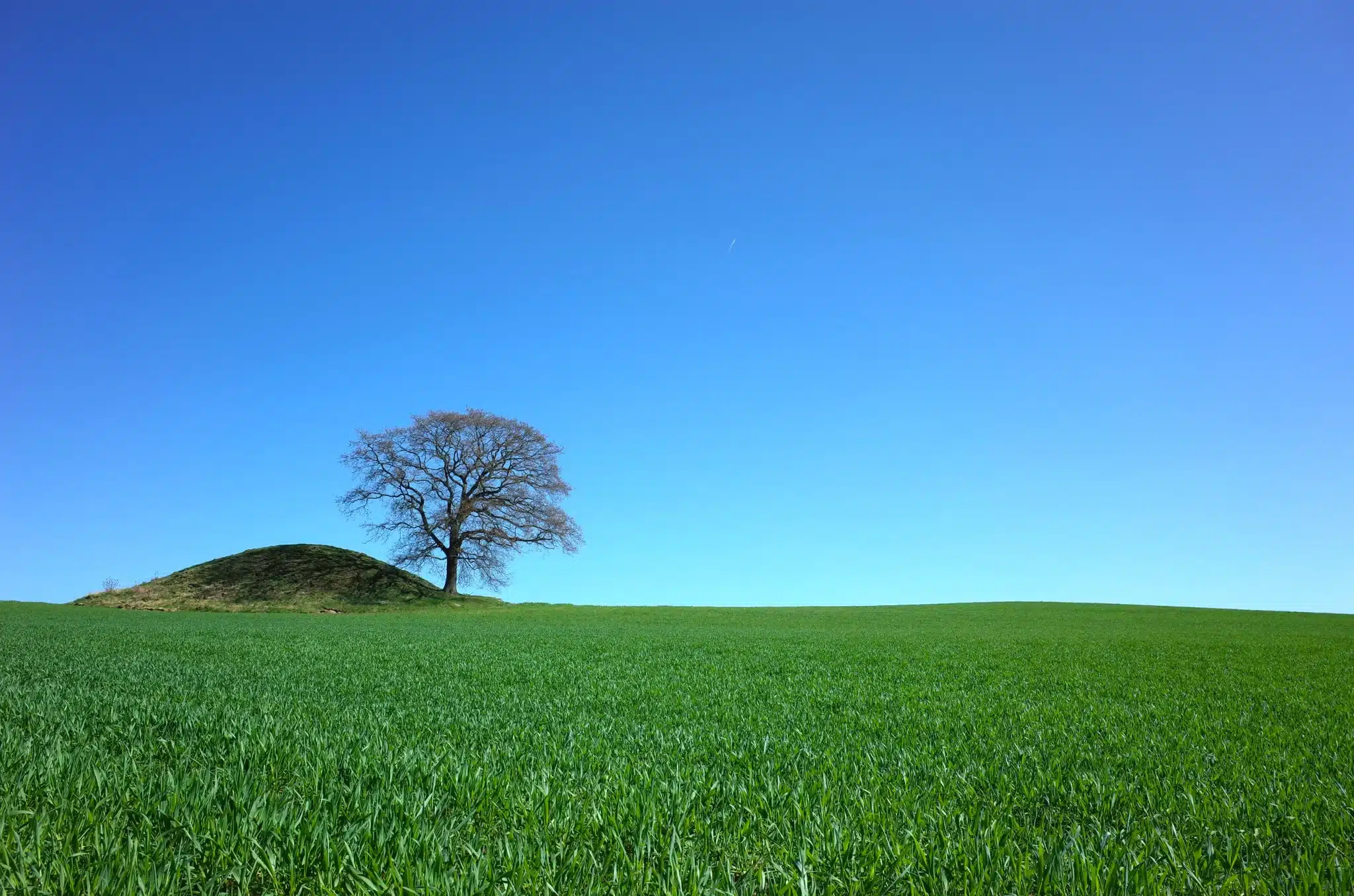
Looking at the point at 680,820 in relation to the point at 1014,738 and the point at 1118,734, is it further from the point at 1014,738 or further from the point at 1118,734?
the point at 1118,734

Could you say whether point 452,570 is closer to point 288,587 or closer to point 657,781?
point 288,587

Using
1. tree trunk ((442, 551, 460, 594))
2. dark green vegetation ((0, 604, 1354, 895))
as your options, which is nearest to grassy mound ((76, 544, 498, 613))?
tree trunk ((442, 551, 460, 594))

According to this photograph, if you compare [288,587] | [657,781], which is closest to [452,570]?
[288,587]

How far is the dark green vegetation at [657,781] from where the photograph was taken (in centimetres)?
331

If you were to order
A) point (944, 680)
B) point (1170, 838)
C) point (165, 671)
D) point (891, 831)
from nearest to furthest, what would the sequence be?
point (891, 831) < point (1170, 838) < point (165, 671) < point (944, 680)

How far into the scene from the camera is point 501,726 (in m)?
6.92

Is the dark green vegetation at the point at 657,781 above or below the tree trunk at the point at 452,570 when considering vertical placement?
below

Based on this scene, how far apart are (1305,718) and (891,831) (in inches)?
360

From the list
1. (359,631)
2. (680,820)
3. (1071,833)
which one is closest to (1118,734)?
(1071,833)

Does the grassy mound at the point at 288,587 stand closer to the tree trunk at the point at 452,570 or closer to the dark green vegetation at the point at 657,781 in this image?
the tree trunk at the point at 452,570

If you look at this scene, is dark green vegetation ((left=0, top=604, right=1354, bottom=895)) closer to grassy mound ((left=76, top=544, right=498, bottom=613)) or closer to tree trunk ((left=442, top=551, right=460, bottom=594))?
grassy mound ((left=76, top=544, right=498, bottom=613))

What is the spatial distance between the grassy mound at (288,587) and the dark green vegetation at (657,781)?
37658 millimetres

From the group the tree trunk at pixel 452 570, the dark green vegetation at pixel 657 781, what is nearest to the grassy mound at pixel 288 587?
the tree trunk at pixel 452 570

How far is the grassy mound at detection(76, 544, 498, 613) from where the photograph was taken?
46947mm
